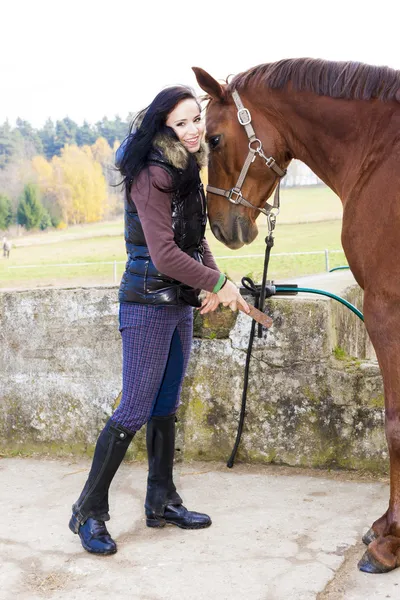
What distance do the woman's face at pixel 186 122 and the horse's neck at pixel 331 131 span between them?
1.30ft

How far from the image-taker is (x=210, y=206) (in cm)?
288

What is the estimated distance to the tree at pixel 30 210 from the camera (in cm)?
6238

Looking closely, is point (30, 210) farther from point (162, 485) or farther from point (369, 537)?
point (369, 537)

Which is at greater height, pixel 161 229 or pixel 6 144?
pixel 6 144

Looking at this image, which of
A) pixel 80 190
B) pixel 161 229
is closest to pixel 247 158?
pixel 161 229

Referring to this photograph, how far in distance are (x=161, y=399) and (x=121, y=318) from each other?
0.40 meters

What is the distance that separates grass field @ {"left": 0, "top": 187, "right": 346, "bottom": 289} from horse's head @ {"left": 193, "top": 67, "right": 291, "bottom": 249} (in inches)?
824

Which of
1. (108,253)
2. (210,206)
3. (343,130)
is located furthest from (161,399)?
(108,253)

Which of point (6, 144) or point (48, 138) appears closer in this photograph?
point (6, 144)

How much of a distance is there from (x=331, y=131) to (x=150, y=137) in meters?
0.73

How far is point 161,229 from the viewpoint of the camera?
2.45m

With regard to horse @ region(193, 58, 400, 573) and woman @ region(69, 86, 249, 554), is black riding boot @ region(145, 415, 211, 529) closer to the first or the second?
woman @ region(69, 86, 249, 554)

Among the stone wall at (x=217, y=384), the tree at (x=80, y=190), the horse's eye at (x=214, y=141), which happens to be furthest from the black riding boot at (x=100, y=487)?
the tree at (x=80, y=190)

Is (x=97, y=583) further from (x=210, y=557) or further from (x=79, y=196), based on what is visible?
(x=79, y=196)
